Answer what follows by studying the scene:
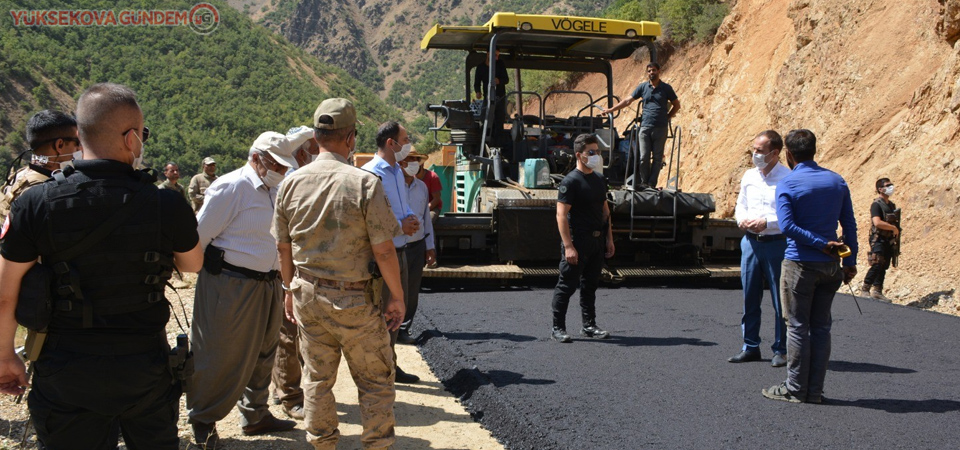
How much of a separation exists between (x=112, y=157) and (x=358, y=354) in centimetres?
135

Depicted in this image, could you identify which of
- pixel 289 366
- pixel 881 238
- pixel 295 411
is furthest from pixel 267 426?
pixel 881 238

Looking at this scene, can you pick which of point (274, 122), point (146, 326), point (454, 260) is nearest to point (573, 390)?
point (146, 326)

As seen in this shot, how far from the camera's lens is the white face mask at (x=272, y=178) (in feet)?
13.3

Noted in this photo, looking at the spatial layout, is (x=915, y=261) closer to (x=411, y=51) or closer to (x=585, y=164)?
(x=585, y=164)

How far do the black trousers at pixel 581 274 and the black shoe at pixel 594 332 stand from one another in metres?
0.21

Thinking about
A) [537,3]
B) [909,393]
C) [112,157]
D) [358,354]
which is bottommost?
[909,393]

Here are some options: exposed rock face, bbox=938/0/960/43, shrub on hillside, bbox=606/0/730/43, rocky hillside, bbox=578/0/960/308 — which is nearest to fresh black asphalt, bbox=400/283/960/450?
rocky hillside, bbox=578/0/960/308

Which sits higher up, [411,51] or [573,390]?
[411,51]

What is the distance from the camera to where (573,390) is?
4934mm

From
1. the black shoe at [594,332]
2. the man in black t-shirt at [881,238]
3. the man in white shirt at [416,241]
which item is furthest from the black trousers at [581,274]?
the man in black t-shirt at [881,238]

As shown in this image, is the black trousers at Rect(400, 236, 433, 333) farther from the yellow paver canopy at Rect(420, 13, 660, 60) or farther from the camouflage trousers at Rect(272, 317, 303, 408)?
the yellow paver canopy at Rect(420, 13, 660, 60)

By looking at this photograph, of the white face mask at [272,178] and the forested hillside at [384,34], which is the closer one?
the white face mask at [272,178]

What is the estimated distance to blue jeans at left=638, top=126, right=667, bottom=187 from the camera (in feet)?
31.3

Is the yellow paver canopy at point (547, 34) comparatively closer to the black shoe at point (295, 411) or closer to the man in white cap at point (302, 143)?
the man in white cap at point (302, 143)
